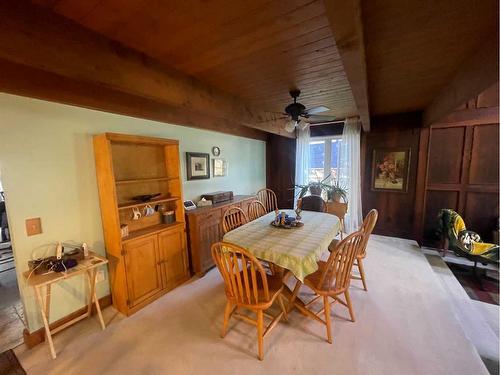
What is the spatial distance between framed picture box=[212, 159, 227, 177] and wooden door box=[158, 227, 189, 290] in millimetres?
1314

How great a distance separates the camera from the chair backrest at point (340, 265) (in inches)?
65.5

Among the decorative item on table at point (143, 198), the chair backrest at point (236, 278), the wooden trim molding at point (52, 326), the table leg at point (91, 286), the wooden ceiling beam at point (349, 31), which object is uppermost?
the wooden ceiling beam at point (349, 31)

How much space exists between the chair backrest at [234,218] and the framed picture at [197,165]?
0.94 metres

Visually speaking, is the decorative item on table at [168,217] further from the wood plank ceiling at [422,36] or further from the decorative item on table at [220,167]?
the wood plank ceiling at [422,36]

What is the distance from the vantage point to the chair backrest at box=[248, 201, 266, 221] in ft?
10.7

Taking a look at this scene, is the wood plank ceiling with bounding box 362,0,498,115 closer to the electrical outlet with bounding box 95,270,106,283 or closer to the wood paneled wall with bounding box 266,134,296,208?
the wood paneled wall with bounding box 266,134,296,208

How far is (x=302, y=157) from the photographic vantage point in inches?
181

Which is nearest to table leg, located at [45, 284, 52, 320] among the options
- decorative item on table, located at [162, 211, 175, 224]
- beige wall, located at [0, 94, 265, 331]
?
beige wall, located at [0, 94, 265, 331]

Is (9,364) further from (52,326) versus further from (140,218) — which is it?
(140,218)

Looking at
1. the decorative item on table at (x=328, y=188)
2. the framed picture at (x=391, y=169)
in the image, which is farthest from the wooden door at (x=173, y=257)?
the framed picture at (x=391, y=169)

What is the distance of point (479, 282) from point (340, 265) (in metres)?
2.43

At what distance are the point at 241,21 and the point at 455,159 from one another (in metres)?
4.14

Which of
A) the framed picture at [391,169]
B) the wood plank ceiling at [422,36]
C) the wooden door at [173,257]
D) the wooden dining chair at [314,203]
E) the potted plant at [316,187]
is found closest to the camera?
the wood plank ceiling at [422,36]

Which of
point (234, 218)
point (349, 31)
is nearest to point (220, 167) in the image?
point (234, 218)
